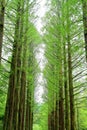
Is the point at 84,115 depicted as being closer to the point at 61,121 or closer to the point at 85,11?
the point at 61,121

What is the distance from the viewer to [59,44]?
11.1 m

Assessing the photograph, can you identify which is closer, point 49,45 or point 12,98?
point 12,98

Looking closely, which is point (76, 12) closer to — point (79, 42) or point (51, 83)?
point (79, 42)

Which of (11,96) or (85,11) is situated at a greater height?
(85,11)

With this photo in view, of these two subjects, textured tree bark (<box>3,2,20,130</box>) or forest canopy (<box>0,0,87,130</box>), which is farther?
textured tree bark (<box>3,2,20,130</box>)

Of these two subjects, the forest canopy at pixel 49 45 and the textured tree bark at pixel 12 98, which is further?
the textured tree bark at pixel 12 98

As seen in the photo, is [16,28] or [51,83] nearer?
[16,28]

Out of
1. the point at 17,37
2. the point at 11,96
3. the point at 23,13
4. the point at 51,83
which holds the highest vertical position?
the point at 23,13

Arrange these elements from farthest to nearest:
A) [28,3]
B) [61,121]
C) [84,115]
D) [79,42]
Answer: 1. [84,115]
2. [61,121]
3. [28,3]
4. [79,42]

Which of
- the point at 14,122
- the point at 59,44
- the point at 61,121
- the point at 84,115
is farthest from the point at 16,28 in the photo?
the point at 84,115

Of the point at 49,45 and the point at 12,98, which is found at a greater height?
the point at 49,45

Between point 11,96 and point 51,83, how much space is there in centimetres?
462

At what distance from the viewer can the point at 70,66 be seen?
1031cm

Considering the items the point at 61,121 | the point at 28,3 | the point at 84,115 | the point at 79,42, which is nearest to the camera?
the point at 79,42
